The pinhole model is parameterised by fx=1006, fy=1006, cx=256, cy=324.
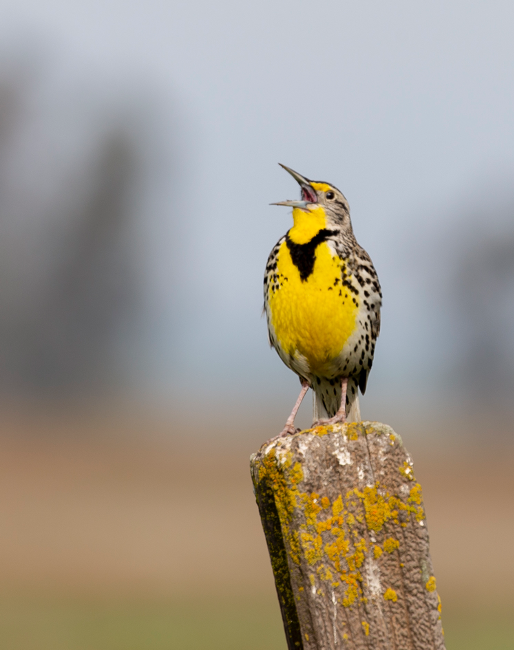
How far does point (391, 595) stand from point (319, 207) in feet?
7.02

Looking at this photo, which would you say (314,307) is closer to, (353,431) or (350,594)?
(353,431)

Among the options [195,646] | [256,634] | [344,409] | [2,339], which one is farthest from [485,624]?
[2,339]

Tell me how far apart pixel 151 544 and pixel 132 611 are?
3605 millimetres

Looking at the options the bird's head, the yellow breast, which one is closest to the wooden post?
the yellow breast

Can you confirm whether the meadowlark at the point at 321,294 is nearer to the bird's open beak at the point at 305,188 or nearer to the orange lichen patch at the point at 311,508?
the bird's open beak at the point at 305,188

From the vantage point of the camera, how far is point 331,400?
4469 mm

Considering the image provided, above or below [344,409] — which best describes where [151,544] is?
above

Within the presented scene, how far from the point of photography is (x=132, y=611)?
11.5 meters

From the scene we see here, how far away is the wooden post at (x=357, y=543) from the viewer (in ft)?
7.22

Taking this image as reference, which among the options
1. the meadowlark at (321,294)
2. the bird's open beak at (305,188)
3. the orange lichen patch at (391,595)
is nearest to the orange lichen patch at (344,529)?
the orange lichen patch at (391,595)

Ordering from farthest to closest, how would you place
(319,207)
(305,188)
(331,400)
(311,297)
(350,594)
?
(331,400) → (305,188) → (319,207) → (311,297) → (350,594)

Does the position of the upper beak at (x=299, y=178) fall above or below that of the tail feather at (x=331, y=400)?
above

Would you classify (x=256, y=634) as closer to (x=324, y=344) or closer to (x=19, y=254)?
(x=324, y=344)

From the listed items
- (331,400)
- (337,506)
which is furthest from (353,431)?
(331,400)
